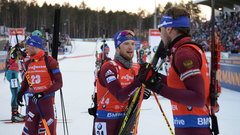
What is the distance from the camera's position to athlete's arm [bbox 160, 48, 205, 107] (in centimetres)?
150

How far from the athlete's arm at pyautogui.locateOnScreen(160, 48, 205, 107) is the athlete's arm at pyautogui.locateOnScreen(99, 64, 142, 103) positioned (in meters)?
0.48

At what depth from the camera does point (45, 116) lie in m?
3.29

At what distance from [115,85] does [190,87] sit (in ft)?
3.05

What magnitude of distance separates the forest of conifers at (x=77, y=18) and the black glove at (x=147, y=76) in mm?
79112

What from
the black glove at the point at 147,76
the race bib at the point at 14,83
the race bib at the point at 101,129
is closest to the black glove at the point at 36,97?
the race bib at the point at 101,129

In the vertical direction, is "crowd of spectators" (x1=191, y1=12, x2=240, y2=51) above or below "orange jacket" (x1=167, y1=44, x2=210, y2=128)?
above

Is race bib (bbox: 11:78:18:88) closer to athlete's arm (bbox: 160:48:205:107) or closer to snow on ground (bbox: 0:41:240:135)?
snow on ground (bbox: 0:41:240:135)

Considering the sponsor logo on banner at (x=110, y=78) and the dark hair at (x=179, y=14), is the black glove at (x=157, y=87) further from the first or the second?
the sponsor logo on banner at (x=110, y=78)

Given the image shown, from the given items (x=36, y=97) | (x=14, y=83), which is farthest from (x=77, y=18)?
(x=36, y=97)

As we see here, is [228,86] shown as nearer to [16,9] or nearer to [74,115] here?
[74,115]

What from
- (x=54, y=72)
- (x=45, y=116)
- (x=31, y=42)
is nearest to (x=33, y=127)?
(x=45, y=116)

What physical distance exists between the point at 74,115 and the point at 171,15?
206 inches

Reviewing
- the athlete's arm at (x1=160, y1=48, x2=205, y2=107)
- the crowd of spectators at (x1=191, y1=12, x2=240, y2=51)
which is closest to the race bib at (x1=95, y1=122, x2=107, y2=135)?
the athlete's arm at (x1=160, y1=48, x2=205, y2=107)

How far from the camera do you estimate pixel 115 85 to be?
2291mm
